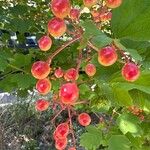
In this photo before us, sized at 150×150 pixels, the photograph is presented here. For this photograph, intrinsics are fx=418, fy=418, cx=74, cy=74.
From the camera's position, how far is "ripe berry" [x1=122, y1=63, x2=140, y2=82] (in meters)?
0.62

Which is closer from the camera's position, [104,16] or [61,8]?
[61,8]

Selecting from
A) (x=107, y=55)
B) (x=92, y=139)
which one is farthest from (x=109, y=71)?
(x=92, y=139)

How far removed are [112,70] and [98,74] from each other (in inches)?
1.1

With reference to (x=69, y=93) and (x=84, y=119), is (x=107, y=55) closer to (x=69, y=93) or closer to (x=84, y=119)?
(x=69, y=93)

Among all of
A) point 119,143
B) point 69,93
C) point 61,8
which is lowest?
point 119,143

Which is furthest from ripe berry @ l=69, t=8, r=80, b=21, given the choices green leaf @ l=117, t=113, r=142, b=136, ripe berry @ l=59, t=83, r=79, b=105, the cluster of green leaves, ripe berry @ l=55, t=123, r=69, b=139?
green leaf @ l=117, t=113, r=142, b=136

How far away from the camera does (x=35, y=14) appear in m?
1.89

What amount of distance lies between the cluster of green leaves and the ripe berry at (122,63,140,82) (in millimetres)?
23

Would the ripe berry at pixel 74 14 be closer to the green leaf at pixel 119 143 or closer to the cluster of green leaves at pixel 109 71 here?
the cluster of green leaves at pixel 109 71

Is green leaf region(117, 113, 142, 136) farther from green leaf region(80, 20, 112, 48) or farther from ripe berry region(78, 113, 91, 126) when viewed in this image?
green leaf region(80, 20, 112, 48)

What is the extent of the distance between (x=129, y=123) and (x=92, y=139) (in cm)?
17

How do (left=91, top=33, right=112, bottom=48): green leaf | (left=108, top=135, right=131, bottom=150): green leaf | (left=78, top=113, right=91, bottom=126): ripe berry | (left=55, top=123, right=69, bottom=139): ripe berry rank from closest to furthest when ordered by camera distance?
1. (left=91, top=33, right=112, bottom=48): green leaf
2. (left=55, top=123, right=69, bottom=139): ripe berry
3. (left=78, top=113, right=91, bottom=126): ripe berry
4. (left=108, top=135, right=131, bottom=150): green leaf

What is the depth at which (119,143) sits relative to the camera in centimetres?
108

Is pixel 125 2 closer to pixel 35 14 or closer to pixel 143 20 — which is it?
pixel 143 20
